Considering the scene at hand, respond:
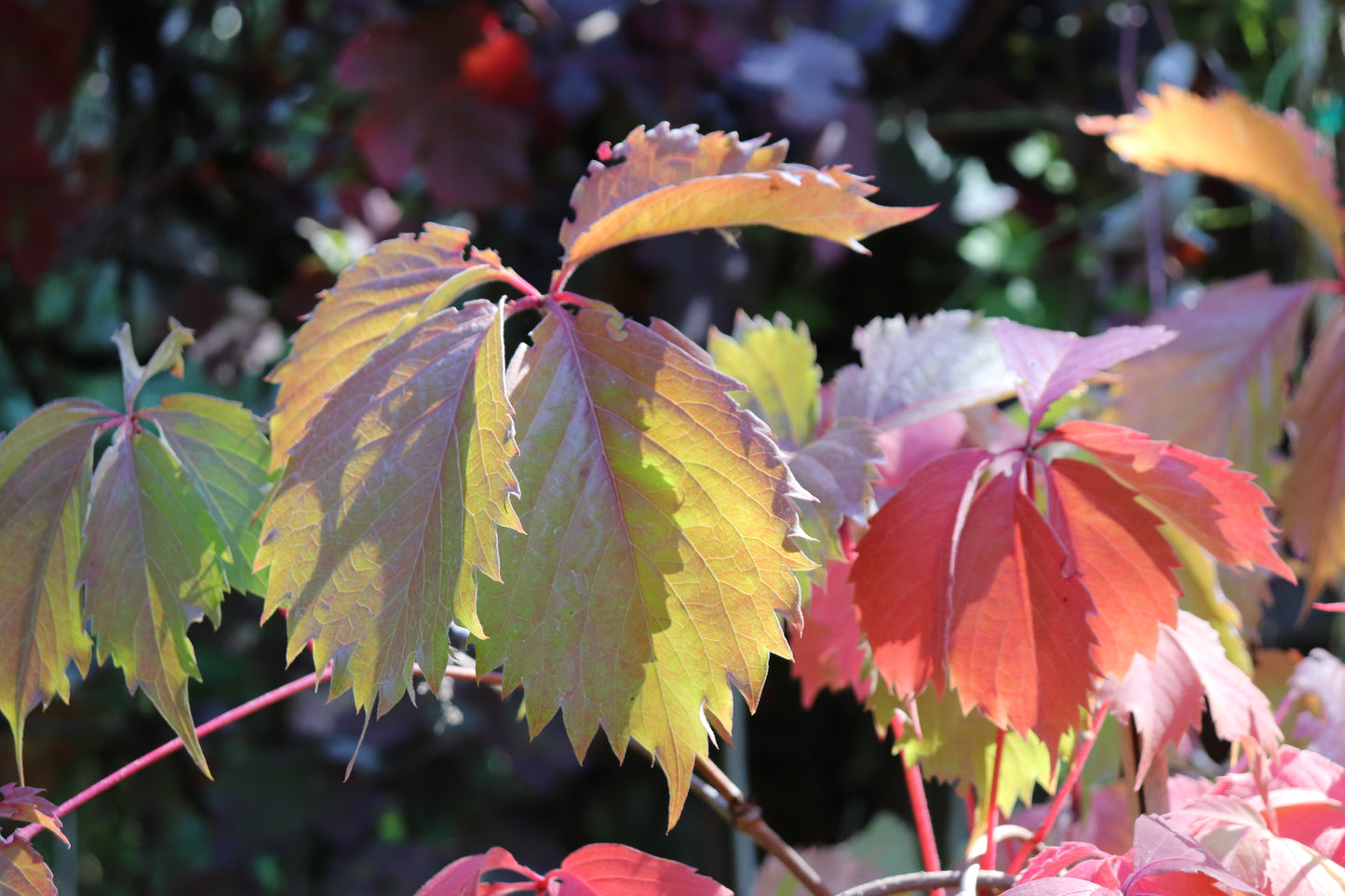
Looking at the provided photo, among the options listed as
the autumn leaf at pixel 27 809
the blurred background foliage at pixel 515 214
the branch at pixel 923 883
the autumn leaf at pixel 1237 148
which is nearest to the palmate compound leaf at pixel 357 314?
the autumn leaf at pixel 27 809

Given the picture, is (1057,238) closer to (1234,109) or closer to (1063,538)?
(1234,109)

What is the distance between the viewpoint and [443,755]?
1105mm

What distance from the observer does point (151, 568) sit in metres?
0.28

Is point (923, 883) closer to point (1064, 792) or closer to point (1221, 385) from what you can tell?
point (1064, 792)

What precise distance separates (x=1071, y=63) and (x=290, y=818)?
126 centimetres

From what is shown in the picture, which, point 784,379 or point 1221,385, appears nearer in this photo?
point 784,379

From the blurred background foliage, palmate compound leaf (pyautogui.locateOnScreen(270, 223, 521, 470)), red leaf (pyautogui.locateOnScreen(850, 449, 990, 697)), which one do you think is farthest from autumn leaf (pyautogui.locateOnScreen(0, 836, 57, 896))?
the blurred background foliage

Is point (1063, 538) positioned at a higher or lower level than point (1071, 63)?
lower

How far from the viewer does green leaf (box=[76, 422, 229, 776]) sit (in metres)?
0.27

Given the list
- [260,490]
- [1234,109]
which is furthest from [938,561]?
[1234,109]

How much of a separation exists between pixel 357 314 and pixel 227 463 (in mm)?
63

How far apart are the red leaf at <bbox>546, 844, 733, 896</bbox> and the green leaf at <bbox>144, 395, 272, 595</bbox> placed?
123mm

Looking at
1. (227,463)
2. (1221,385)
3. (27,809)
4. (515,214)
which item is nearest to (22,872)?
(27,809)

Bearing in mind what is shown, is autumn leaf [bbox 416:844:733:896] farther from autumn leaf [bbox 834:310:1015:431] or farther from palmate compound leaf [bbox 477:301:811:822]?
autumn leaf [bbox 834:310:1015:431]
